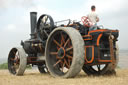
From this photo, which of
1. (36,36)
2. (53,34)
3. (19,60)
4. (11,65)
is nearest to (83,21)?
(53,34)

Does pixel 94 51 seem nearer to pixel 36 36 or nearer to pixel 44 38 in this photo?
pixel 44 38

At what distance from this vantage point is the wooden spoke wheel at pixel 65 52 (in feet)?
24.8

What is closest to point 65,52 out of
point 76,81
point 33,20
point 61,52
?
point 61,52

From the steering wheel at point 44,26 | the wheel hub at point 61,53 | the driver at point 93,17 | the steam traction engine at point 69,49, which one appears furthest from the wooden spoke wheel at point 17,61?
the driver at point 93,17

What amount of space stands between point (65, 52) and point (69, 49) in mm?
232

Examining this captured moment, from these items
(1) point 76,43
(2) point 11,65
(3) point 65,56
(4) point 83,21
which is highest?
(4) point 83,21

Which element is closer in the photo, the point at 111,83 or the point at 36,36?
the point at 111,83

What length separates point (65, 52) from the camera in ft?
27.1

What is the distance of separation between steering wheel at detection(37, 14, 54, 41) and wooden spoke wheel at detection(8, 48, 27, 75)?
3.74 feet

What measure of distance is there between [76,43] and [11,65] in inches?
203

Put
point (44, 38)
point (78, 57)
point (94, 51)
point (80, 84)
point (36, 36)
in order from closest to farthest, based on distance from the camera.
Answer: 1. point (80, 84)
2. point (78, 57)
3. point (94, 51)
4. point (44, 38)
5. point (36, 36)

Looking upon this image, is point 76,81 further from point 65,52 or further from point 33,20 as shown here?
point 33,20

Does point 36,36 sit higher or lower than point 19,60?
higher

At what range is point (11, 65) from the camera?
11633 mm
